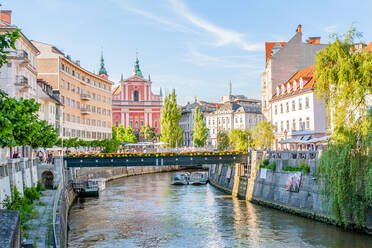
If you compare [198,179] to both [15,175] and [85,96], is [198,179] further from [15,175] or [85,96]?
[15,175]

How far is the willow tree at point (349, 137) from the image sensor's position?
29.5 m

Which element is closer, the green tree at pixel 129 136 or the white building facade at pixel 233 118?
the green tree at pixel 129 136

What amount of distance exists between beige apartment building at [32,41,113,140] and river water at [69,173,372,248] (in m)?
33.8

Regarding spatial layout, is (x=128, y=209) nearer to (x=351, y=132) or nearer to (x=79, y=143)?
(x=351, y=132)

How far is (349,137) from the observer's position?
2994 centimetres

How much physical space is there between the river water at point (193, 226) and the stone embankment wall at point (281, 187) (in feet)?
2.85

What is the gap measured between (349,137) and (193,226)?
44.4ft

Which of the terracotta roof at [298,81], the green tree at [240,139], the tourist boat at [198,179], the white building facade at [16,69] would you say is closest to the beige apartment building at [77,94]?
the white building facade at [16,69]

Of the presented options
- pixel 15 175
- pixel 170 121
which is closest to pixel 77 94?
pixel 170 121

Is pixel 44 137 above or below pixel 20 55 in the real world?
below

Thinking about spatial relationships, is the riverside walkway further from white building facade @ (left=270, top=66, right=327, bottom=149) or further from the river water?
white building facade @ (left=270, top=66, right=327, bottom=149)

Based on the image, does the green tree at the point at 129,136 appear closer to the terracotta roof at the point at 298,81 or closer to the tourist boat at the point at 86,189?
the terracotta roof at the point at 298,81

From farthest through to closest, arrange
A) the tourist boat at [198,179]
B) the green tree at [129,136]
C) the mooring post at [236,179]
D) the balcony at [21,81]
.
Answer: the green tree at [129,136], the tourist boat at [198,179], the mooring post at [236,179], the balcony at [21,81]

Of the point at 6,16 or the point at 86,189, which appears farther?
the point at 6,16
